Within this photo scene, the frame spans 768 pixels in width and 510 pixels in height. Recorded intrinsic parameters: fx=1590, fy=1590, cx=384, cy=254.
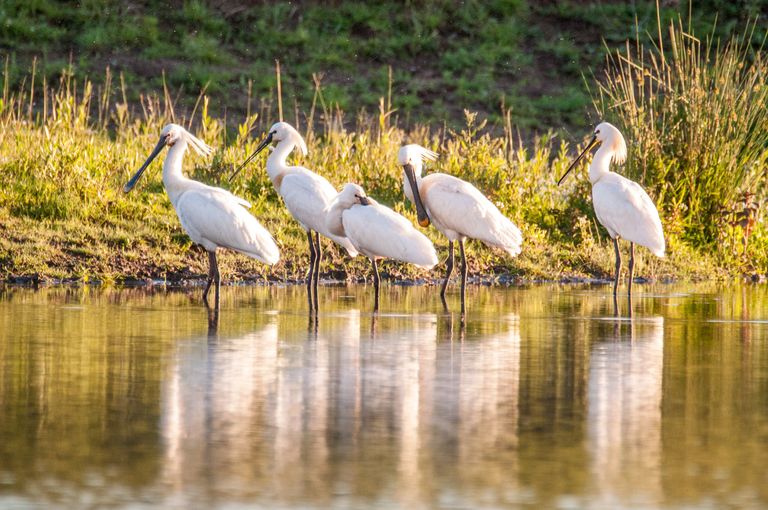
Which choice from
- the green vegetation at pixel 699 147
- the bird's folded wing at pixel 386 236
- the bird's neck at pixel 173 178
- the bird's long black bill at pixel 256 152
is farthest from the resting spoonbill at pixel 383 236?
the green vegetation at pixel 699 147

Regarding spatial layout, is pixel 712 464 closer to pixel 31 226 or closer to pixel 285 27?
pixel 31 226

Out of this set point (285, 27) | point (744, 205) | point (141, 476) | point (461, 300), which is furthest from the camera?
point (285, 27)

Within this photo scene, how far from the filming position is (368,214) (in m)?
13.3

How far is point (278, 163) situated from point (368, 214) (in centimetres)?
218

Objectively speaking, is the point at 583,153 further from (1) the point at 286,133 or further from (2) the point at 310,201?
(2) the point at 310,201

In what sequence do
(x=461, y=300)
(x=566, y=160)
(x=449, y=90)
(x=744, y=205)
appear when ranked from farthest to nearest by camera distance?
(x=449, y=90), (x=566, y=160), (x=744, y=205), (x=461, y=300)

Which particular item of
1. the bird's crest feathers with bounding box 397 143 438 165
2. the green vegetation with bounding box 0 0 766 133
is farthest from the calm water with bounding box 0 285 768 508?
the green vegetation with bounding box 0 0 766 133

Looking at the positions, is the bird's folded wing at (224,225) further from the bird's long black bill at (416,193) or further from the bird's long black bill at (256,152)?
the bird's long black bill at (256,152)

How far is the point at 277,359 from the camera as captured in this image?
925 centimetres

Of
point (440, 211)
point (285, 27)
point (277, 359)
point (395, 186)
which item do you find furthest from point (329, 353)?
point (285, 27)

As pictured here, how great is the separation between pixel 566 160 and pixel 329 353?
1027cm

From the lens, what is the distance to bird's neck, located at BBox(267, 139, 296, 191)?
15.1 meters

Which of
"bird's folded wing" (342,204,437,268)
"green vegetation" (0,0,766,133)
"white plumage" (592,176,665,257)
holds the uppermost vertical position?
"green vegetation" (0,0,766,133)

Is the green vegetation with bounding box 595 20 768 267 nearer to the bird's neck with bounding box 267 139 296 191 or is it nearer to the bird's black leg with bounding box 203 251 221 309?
the bird's neck with bounding box 267 139 296 191
